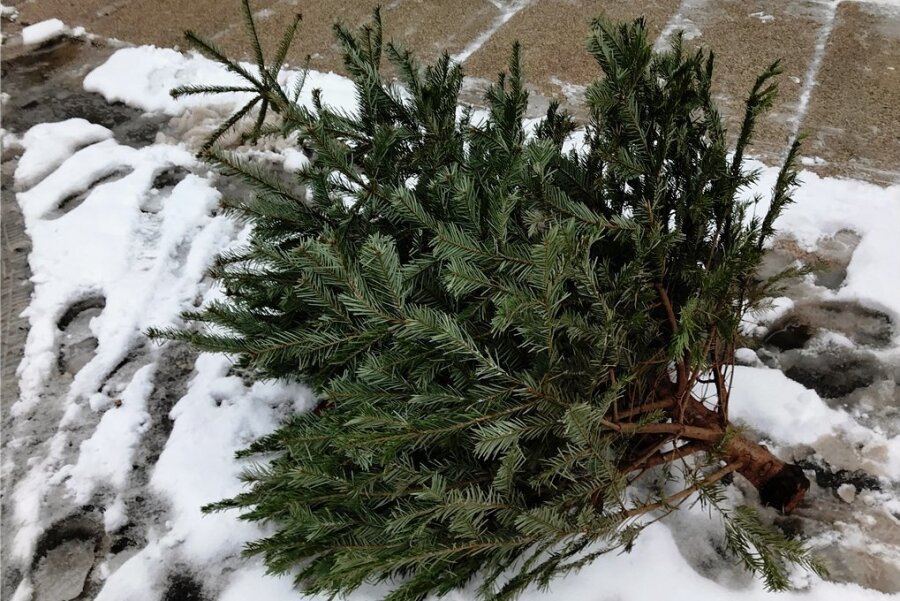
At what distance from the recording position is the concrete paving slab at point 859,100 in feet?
10.00

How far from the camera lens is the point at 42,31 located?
4590 millimetres

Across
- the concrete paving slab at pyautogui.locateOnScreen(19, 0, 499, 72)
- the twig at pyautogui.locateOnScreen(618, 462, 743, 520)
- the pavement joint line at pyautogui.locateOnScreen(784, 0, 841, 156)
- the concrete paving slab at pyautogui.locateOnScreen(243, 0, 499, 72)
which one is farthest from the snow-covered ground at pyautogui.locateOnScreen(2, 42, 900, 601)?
the concrete paving slab at pyautogui.locateOnScreen(19, 0, 499, 72)

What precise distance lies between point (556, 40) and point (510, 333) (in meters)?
3.13

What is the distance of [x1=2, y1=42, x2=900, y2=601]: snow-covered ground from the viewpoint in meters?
1.79

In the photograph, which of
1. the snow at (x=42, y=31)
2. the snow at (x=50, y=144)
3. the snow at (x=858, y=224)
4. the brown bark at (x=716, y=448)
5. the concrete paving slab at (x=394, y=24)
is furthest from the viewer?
the snow at (x=42, y=31)

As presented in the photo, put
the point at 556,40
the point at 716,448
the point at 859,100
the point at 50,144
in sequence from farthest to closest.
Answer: the point at 556,40, the point at 50,144, the point at 859,100, the point at 716,448

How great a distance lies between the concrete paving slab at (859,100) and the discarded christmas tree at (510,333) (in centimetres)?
186

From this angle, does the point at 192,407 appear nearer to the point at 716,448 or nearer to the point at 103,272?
the point at 103,272

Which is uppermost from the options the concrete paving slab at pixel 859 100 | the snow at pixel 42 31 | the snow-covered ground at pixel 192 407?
the snow at pixel 42 31

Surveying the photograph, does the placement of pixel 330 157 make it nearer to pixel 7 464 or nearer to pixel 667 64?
pixel 667 64

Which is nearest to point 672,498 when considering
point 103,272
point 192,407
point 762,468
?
point 762,468

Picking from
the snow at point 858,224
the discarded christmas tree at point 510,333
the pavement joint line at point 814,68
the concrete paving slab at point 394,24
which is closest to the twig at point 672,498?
the discarded christmas tree at point 510,333

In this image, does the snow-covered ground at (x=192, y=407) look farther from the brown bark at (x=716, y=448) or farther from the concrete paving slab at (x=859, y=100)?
the concrete paving slab at (x=859, y=100)

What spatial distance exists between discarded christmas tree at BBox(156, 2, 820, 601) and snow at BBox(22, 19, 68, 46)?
3.93 metres
